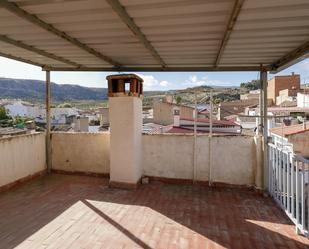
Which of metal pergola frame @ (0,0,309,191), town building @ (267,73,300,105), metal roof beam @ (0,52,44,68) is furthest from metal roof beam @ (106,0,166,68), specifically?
town building @ (267,73,300,105)

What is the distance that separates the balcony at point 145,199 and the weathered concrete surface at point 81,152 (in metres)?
0.02

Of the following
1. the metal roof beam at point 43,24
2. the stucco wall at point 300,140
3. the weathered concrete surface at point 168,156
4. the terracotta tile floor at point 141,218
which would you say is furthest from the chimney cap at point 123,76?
the stucco wall at point 300,140

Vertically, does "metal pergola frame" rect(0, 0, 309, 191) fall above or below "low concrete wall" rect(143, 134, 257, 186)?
above

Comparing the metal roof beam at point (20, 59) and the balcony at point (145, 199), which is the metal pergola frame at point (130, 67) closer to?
the metal roof beam at point (20, 59)

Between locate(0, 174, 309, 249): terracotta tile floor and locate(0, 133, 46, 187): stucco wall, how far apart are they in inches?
15.2

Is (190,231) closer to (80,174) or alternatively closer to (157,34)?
(157,34)

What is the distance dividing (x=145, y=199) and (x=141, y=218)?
82 cm

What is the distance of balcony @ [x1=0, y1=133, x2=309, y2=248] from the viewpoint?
11.1 feet

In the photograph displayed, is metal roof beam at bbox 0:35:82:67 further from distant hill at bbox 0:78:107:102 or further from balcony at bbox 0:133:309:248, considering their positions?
distant hill at bbox 0:78:107:102

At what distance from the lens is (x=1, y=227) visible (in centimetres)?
366

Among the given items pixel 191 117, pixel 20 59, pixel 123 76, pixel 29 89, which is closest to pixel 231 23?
pixel 123 76

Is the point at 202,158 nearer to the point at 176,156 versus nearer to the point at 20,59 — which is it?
the point at 176,156

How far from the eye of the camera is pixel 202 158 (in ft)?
18.5

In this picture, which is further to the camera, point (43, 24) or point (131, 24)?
point (43, 24)
